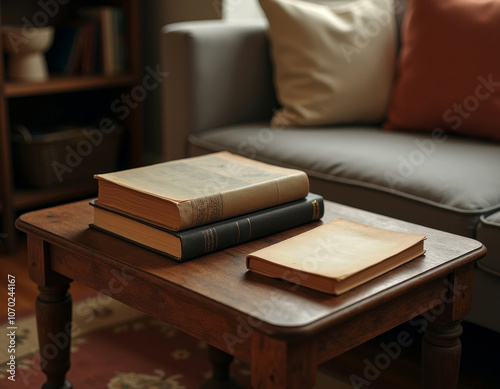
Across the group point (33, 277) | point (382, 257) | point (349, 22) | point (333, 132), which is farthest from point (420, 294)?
point (349, 22)

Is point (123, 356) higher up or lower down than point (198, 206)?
lower down

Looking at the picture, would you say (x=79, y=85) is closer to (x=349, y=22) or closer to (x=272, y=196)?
→ (x=349, y=22)

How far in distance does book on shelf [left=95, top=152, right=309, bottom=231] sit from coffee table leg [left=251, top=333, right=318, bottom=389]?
0.76 ft

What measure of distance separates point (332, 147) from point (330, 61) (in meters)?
0.34

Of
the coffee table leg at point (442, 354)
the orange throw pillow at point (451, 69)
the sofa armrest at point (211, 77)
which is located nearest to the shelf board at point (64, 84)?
the sofa armrest at point (211, 77)

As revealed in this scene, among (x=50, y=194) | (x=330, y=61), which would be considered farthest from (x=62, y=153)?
(x=330, y=61)

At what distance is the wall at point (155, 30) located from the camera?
8.69 ft

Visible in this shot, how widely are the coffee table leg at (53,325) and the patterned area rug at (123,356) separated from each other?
23cm

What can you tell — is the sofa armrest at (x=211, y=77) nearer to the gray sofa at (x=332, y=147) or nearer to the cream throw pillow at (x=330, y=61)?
the gray sofa at (x=332, y=147)

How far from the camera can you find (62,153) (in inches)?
96.8

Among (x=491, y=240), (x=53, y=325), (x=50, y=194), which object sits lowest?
(x=50, y=194)

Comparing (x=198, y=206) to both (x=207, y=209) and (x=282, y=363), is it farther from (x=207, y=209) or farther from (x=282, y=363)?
(x=282, y=363)

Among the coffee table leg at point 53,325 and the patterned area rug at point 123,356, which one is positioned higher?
the coffee table leg at point 53,325

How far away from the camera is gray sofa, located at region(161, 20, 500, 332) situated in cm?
140
